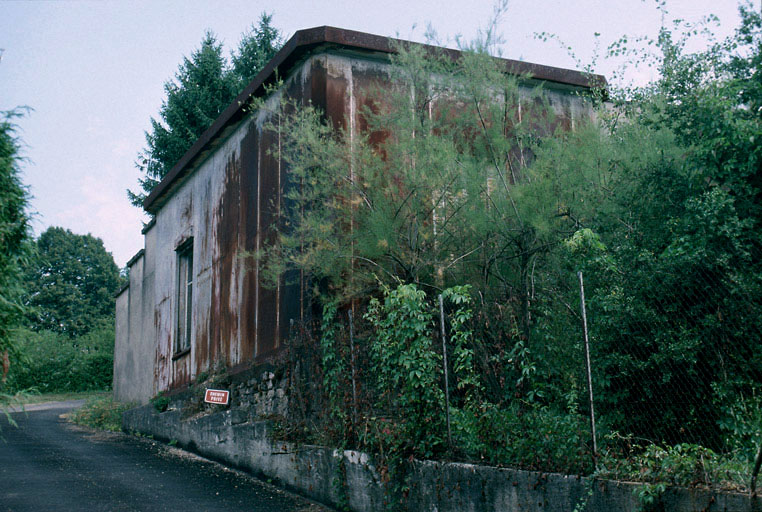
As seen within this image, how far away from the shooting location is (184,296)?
1597 cm

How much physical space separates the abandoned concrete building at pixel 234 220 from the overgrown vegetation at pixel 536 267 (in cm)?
60

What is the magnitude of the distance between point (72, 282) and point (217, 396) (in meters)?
40.2

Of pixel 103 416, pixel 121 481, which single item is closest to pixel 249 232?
pixel 121 481

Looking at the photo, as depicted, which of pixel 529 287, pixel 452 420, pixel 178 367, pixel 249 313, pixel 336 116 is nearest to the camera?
pixel 452 420

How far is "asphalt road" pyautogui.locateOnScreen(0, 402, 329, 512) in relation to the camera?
851cm

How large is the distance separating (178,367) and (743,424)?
12.0 metres

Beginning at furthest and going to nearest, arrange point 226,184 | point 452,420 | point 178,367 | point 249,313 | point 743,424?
point 178,367, point 226,184, point 249,313, point 452,420, point 743,424

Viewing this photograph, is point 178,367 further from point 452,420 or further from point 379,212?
point 452,420

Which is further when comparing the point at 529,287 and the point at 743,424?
the point at 529,287

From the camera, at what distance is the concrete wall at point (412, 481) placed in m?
5.35

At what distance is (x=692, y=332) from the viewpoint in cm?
604

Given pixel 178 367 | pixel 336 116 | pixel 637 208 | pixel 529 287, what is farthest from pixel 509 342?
pixel 178 367

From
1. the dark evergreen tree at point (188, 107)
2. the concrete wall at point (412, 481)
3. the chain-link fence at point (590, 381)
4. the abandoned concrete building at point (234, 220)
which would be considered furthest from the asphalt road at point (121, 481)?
the dark evergreen tree at point (188, 107)

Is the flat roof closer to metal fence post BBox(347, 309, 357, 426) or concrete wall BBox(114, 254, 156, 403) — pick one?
metal fence post BBox(347, 309, 357, 426)
